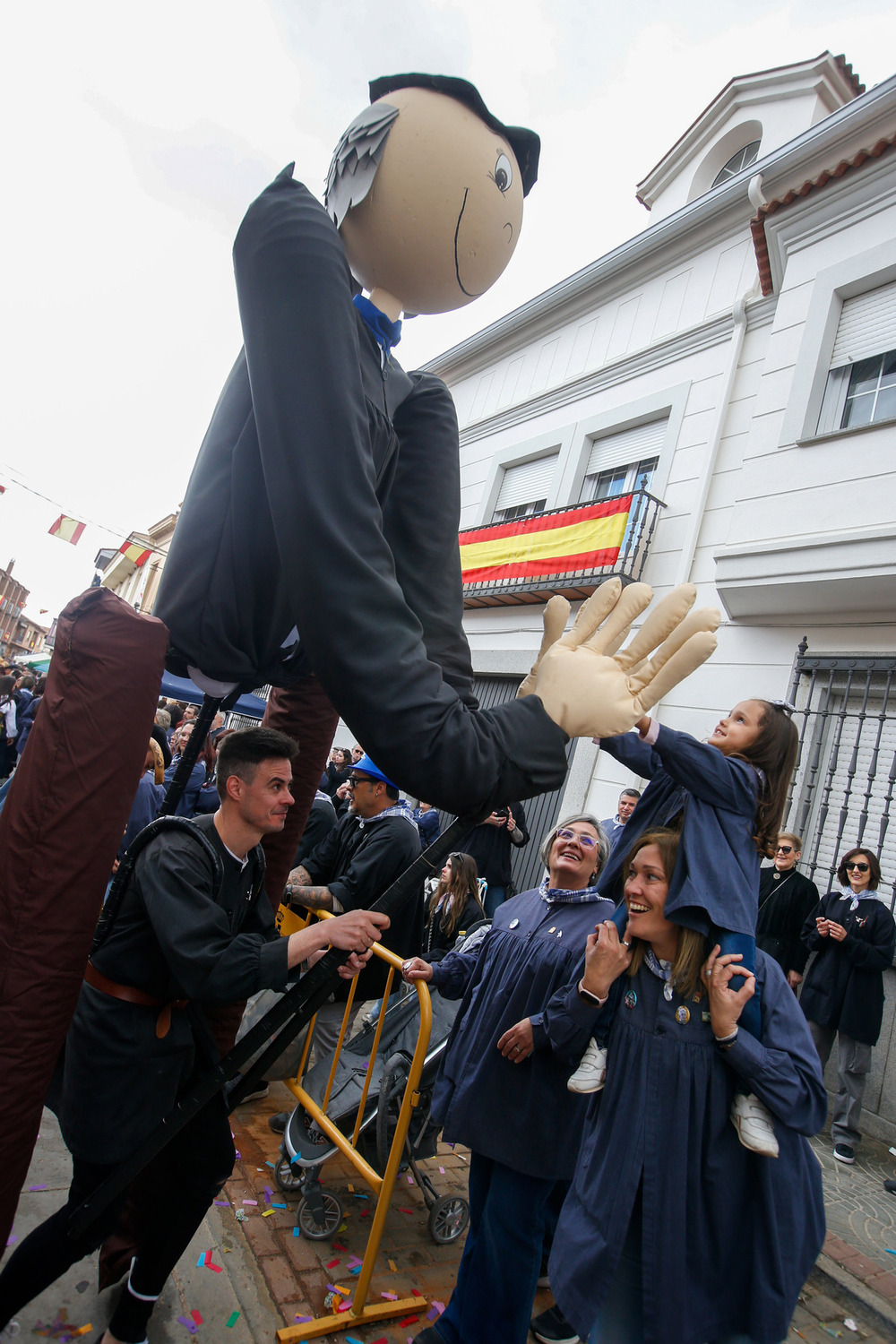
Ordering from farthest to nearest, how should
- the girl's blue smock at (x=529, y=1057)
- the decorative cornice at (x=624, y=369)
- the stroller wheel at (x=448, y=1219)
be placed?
the decorative cornice at (x=624, y=369), the stroller wheel at (x=448, y=1219), the girl's blue smock at (x=529, y=1057)

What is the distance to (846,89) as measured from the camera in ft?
31.1

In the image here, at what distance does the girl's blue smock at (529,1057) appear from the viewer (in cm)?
285

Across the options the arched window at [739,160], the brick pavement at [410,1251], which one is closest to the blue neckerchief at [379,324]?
the brick pavement at [410,1251]

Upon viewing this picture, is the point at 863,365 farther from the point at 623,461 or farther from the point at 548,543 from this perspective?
the point at 548,543

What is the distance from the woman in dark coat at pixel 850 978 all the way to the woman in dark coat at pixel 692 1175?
3.25 m

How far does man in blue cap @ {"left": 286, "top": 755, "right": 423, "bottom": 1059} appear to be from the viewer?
400 cm

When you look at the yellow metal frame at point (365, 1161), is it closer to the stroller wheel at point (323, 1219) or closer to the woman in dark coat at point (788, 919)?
the stroller wheel at point (323, 1219)

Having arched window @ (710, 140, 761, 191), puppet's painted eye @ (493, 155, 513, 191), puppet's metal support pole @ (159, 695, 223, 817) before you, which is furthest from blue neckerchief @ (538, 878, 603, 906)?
arched window @ (710, 140, 761, 191)

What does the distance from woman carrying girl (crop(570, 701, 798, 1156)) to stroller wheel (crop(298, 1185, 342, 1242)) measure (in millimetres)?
1617

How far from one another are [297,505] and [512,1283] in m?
3.05

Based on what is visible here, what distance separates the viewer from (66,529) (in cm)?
1919

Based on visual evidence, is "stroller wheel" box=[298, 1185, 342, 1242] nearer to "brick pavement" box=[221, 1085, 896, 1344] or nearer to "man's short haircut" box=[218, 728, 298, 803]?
"brick pavement" box=[221, 1085, 896, 1344]

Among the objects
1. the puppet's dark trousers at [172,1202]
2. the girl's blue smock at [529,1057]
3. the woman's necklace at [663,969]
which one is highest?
the woman's necklace at [663,969]

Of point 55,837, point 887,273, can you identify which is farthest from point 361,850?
point 887,273
